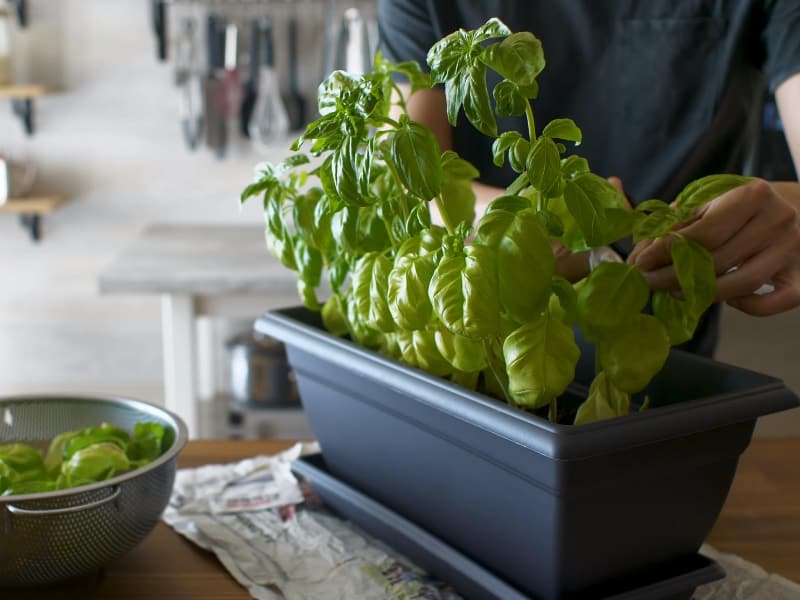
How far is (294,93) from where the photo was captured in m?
2.49

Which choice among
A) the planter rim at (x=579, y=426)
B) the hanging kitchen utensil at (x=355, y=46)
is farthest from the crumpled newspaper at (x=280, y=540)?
the hanging kitchen utensil at (x=355, y=46)

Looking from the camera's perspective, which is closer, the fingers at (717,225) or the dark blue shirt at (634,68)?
the fingers at (717,225)

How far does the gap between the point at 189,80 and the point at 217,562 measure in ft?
6.34

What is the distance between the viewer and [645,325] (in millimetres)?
577

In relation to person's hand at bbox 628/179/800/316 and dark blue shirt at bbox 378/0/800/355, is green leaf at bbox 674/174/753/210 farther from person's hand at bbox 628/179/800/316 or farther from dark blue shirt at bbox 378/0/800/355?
dark blue shirt at bbox 378/0/800/355

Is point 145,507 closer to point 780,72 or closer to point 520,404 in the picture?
point 520,404

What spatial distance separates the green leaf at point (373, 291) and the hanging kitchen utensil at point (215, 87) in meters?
1.88

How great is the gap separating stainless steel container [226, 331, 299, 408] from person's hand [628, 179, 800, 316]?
5.17 feet

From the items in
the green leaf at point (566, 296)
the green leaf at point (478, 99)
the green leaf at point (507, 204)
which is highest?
the green leaf at point (478, 99)

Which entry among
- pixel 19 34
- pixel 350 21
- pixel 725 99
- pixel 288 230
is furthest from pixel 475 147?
pixel 19 34

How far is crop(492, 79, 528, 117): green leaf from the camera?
0.56m

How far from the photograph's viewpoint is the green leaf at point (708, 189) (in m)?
0.62

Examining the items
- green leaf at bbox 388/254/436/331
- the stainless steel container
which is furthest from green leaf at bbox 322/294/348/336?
the stainless steel container

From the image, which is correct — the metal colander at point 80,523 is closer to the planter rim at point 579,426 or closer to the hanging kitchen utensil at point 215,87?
the planter rim at point 579,426
